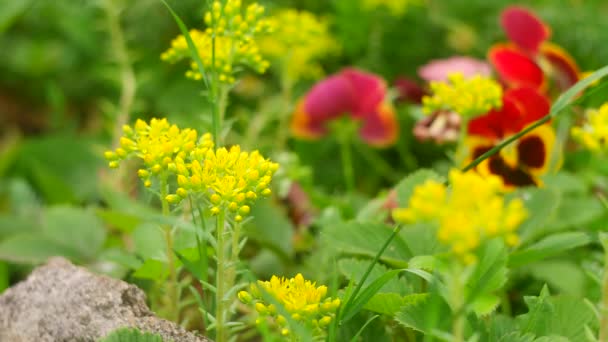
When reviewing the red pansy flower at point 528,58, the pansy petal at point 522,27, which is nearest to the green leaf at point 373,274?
the red pansy flower at point 528,58

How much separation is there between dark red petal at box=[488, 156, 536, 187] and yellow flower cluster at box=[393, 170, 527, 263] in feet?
2.53

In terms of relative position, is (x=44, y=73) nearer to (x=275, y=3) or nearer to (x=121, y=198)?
(x=275, y=3)

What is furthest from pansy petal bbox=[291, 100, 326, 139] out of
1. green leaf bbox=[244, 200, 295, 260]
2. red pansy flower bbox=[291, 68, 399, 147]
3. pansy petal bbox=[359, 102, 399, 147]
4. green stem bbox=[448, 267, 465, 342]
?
green stem bbox=[448, 267, 465, 342]

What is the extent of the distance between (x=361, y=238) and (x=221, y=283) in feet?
0.84

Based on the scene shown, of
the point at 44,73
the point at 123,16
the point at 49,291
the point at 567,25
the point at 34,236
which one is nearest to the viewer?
the point at 49,291

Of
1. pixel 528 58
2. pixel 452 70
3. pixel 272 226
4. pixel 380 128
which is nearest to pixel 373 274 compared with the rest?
pixel 272 226

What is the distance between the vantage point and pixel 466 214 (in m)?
0.65

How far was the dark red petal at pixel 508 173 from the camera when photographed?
1.42 meters

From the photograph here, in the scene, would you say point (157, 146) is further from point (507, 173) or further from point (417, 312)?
point (507, 173)

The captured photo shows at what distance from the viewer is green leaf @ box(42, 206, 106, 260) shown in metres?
1.51

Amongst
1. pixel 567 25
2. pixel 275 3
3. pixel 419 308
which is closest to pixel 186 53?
pixel 419 308

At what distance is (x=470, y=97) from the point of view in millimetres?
1176

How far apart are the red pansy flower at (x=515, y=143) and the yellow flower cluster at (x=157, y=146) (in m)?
0.62

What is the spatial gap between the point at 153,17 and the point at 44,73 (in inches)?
24.8
